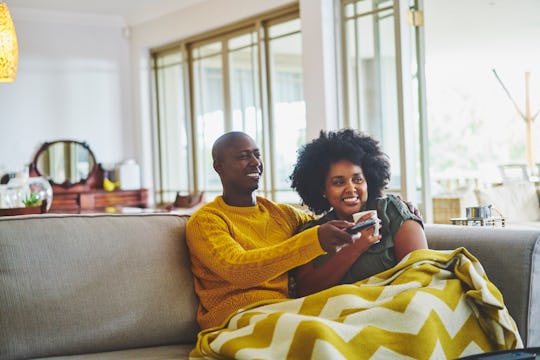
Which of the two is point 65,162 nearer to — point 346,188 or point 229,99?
point 229,99


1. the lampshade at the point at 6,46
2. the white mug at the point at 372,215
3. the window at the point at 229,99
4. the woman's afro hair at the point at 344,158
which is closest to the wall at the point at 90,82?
the window at the point at 229,99

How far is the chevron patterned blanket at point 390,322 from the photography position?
164 centimetres

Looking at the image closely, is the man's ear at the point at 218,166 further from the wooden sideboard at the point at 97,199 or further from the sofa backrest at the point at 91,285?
the wooden sideboard at the point at 97,199

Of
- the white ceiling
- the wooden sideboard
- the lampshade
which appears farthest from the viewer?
the wooden sideboard

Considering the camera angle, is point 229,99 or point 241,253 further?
point 229,99

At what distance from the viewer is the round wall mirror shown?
24.0ft

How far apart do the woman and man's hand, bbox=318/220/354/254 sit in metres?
0.10

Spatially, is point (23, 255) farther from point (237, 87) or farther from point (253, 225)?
point (237, 87)

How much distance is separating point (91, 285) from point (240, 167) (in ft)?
1.96

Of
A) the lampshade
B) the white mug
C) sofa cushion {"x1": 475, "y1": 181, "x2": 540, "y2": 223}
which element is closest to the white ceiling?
the lampshade

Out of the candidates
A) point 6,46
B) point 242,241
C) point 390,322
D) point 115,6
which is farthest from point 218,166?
point 115,6

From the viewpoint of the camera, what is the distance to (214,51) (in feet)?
22.8

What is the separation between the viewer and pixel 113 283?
209cm

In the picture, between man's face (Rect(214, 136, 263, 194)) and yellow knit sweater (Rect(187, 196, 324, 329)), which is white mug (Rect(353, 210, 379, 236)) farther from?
man's face (Rect(214, 136, 263, 194))
